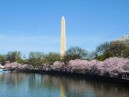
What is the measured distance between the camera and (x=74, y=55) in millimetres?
102062

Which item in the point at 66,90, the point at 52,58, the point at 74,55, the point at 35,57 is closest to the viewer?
the point at 66,90

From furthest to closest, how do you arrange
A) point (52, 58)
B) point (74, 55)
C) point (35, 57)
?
point (35, 57) → point (52, 58) → point (74, 55)

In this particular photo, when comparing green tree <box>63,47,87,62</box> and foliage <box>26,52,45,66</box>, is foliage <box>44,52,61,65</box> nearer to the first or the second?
green tree <box>63,47,87,62</box>

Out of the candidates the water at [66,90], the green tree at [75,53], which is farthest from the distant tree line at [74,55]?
the water at [66,90]

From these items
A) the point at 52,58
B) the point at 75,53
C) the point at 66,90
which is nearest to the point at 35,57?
the point at 52,58

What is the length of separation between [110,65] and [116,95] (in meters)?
24.9

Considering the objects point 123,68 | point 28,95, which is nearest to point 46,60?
point 123,68

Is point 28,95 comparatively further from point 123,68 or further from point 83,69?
point 83,69

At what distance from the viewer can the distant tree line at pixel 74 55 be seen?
77.6 metres

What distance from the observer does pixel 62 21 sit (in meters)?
107

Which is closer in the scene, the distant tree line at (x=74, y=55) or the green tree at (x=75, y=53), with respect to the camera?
the distant tree line at (x=74, y=55)

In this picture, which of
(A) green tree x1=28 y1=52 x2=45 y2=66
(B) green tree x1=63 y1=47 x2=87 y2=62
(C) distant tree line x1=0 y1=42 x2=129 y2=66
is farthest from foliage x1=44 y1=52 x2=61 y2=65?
(A) green tree x1=28 y1=52 x2=45 y2=66

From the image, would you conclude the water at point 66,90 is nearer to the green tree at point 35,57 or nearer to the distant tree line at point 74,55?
the distant tree line at point 74,55

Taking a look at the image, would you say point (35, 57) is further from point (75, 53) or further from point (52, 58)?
point (75, 53)
